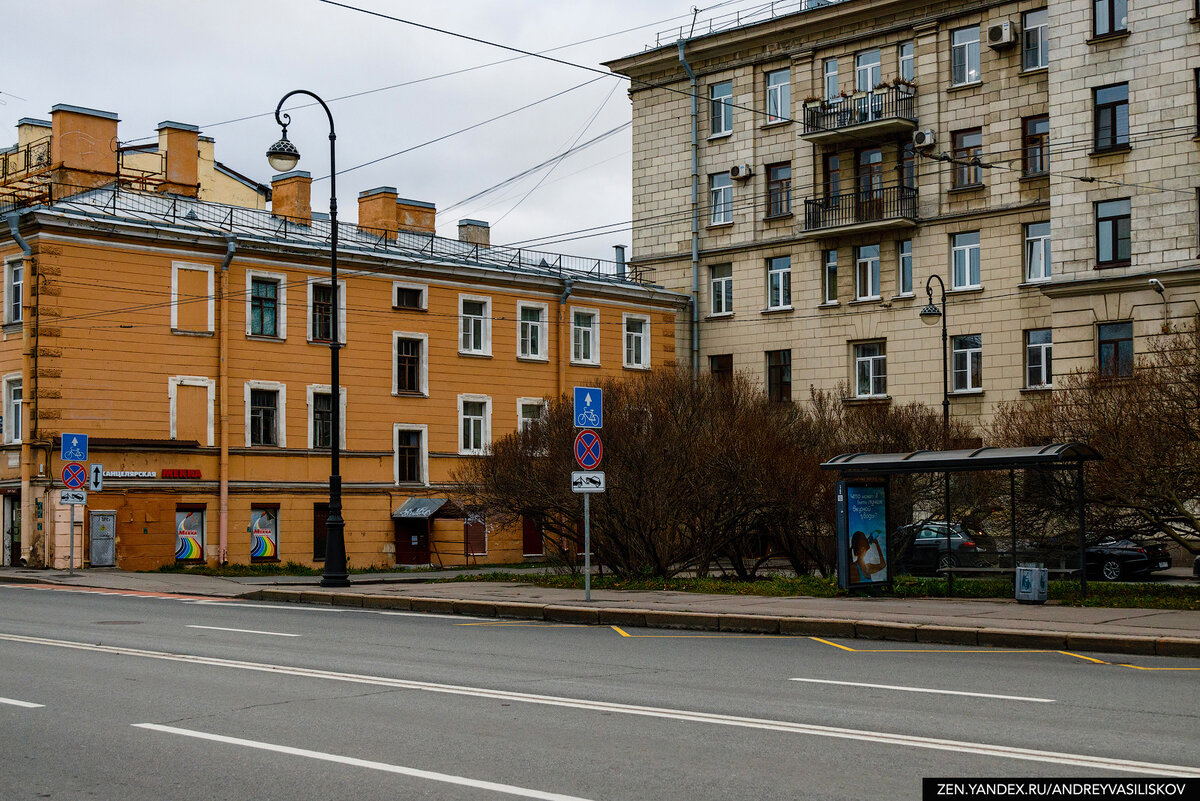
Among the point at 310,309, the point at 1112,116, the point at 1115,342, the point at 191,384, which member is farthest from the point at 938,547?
the point at 191,384

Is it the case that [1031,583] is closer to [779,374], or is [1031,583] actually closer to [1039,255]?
[1039,255]

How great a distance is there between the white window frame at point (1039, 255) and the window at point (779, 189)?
9199 mm

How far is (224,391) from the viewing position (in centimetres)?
3766

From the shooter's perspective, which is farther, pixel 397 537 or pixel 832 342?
pixel 832 342

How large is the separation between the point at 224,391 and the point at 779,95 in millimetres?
23404

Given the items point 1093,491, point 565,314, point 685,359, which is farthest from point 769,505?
point 685,359

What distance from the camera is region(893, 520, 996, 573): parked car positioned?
76.0ft

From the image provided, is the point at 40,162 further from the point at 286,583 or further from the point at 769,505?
the point at 769,505

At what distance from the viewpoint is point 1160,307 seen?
36.7 m

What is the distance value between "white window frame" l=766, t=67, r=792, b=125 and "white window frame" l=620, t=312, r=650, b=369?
868 centimetres

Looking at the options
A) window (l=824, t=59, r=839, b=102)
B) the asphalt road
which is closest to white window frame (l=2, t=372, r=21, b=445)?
the asphalt road

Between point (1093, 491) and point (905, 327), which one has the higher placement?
point (905, 327)

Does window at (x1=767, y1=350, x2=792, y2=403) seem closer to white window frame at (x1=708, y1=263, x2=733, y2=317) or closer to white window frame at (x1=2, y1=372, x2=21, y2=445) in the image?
white window frame at (x1=708, y1=263, x2=733, y2=317)

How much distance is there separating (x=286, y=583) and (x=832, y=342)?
24041mm
